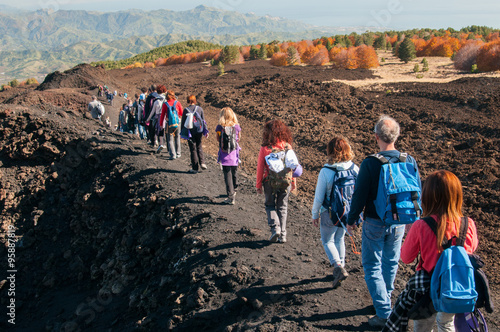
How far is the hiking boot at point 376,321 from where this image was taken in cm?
361

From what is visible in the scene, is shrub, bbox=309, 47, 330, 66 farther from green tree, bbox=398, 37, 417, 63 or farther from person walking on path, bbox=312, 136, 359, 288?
person walking on path, bbox=312, 136, 359, 288

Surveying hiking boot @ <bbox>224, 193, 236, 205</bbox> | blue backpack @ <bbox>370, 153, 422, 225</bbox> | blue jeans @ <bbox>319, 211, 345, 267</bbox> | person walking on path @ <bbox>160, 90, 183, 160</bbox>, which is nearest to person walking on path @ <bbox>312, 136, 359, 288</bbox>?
blue jeans @ <bbox>319, 211, 345, 267</bbox>

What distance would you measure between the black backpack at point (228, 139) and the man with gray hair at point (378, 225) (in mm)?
3265

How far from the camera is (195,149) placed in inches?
330

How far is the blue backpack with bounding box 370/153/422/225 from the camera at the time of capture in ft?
10.6

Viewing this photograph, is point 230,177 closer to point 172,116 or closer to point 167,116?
point 172,116

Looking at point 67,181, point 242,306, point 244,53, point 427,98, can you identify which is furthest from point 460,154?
point 244,53

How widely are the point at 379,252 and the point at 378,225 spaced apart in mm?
318

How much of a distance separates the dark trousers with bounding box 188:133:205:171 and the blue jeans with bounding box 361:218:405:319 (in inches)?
206

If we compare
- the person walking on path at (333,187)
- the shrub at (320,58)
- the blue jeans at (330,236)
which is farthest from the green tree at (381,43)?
the blue jeans at (330,236)

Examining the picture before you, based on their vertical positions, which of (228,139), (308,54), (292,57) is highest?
(308,54)

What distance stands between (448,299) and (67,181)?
9807 millimetres

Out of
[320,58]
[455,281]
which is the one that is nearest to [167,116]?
[455,281]

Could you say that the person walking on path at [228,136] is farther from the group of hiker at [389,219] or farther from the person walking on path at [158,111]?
the person walking on path at [158,111]
